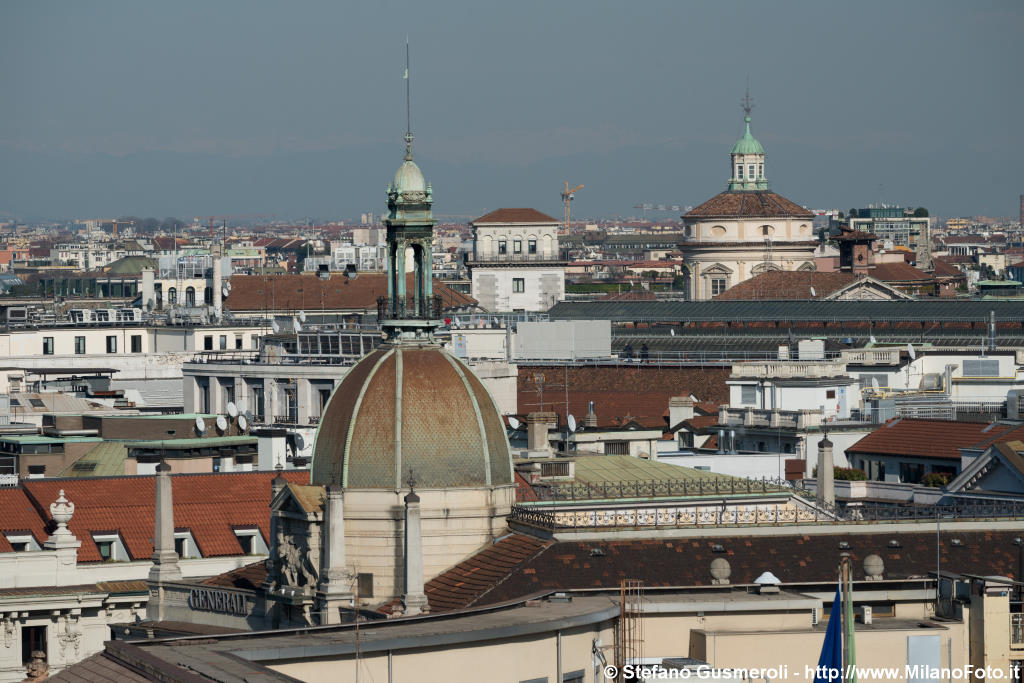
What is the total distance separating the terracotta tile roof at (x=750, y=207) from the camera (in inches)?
6811

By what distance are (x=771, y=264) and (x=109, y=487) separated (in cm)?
11577

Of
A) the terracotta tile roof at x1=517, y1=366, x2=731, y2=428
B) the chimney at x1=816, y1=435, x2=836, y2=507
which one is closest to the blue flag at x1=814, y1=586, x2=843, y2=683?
the chimney at x1=816, y1=435, x2=836, y2=507

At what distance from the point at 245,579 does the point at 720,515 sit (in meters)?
7.49

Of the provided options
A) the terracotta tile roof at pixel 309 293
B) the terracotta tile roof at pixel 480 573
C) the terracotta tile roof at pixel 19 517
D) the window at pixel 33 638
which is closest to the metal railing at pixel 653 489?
the terracotta tile roof at pixel 480 573

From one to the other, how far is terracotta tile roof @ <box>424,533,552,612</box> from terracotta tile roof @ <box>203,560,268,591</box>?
12.3 ft

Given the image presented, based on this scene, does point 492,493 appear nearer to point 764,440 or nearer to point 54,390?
point 764,440

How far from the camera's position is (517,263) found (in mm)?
173125

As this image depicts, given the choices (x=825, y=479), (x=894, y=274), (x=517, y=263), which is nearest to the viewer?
(x=825, y=479)

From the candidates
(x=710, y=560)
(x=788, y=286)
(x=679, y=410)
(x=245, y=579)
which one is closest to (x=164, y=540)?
(x=245, y=579)

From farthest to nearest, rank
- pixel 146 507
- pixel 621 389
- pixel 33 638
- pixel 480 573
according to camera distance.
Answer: pixel 621 389
pixel 146 507
pixel 33 638
pixel 480 573

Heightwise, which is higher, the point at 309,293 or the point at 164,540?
the point at 309,293

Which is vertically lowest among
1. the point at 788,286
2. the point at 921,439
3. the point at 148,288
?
the point at 921,439

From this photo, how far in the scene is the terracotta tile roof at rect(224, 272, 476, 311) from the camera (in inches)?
6412

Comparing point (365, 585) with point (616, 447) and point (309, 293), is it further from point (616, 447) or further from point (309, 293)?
point (309, 293)
